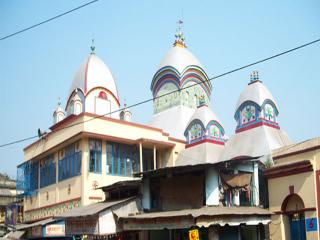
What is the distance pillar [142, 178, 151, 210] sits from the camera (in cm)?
2262

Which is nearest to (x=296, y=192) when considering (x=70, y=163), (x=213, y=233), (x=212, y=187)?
(x=212, y=187)

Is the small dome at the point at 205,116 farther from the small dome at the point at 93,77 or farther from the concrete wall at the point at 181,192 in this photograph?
the concrete wall at the point at 181,192

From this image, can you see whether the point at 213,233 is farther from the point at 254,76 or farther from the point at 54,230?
the point at 254,76

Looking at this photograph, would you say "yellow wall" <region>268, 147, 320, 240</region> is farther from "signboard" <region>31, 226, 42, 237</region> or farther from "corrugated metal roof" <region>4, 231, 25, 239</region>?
"corrugated metal roof" <region>4, 231, 25, 239</region>

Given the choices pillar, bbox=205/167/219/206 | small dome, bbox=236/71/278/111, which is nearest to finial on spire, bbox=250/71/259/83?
small dome, bbox=236/71/278/111

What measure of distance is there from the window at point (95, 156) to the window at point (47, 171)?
504 cm

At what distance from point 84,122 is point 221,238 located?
1230cm

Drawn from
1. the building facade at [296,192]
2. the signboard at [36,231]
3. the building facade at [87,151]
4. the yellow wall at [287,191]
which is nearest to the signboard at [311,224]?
the building facade at [296,192]

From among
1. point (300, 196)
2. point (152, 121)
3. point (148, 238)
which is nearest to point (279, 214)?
point (300, 196)

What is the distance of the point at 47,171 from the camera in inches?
1357

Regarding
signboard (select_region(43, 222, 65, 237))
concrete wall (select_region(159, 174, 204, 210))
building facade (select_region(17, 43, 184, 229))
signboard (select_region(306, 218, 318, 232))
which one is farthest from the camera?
building facade (select_region(17, 43, 184, 229))

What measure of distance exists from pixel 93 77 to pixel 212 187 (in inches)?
722

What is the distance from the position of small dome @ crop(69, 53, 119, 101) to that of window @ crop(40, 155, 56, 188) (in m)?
5.52

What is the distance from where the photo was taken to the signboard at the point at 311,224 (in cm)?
1905
